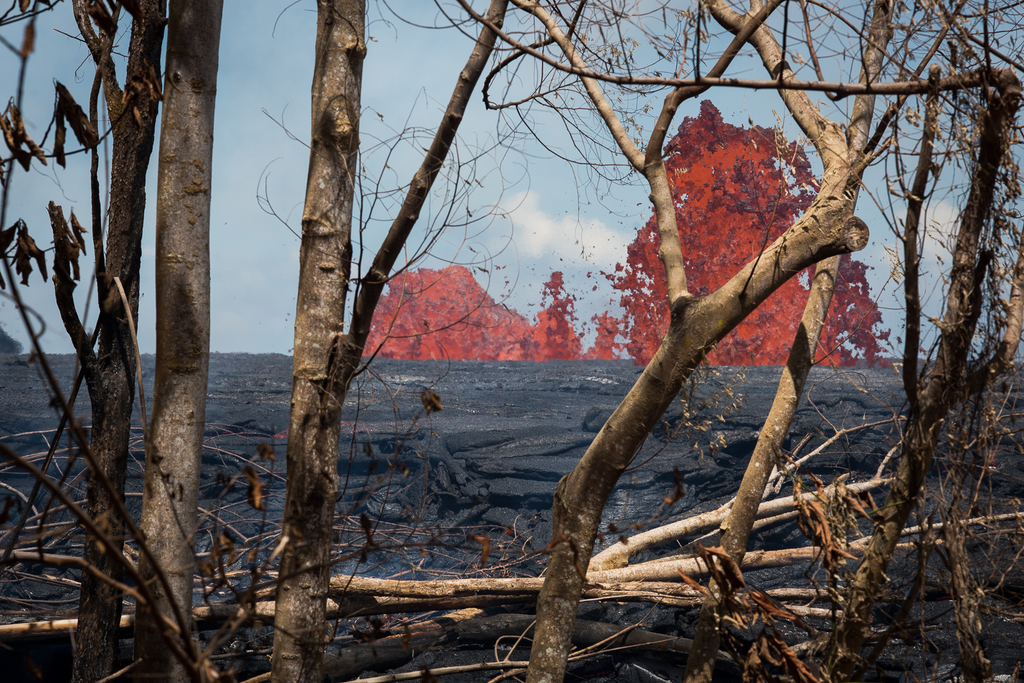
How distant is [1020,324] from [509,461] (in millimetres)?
4578

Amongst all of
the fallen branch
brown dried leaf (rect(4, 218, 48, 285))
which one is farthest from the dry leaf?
the fallen branch

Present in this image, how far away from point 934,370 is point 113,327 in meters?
2.98

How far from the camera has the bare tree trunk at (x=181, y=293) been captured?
1827mm

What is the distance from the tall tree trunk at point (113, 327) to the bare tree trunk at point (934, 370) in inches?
100

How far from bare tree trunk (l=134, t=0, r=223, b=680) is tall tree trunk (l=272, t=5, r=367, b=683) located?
0.43 m

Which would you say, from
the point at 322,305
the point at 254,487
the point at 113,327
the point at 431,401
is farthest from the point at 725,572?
the point at 113,327

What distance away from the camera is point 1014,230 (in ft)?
5.69

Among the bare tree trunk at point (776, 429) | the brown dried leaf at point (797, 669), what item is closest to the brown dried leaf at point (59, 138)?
the brown dried leaf at point (797, 669)

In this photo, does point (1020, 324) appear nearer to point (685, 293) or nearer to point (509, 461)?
point (685, 293)

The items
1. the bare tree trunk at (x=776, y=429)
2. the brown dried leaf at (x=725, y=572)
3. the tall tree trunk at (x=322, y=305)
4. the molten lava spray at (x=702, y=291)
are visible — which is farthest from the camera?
the molten lava spray at (x=702, y=291)

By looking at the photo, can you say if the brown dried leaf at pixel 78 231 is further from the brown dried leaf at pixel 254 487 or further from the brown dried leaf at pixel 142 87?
the brown dried leaf at pixel 254 487

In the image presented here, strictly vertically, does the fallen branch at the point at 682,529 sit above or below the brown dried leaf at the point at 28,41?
below

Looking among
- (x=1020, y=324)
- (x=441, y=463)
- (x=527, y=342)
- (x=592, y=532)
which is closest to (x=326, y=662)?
(x=592, y=532)

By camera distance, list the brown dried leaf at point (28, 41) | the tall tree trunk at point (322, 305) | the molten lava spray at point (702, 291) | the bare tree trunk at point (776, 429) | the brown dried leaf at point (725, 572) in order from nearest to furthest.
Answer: the brown dried leaf at point (28, 41) → the brown dried leaf at point (725, 572) → the tall tree trunk at point (322, 305) → the bare tree trunk at point (776, 429) → the molten lava spray at point (702, 291)
